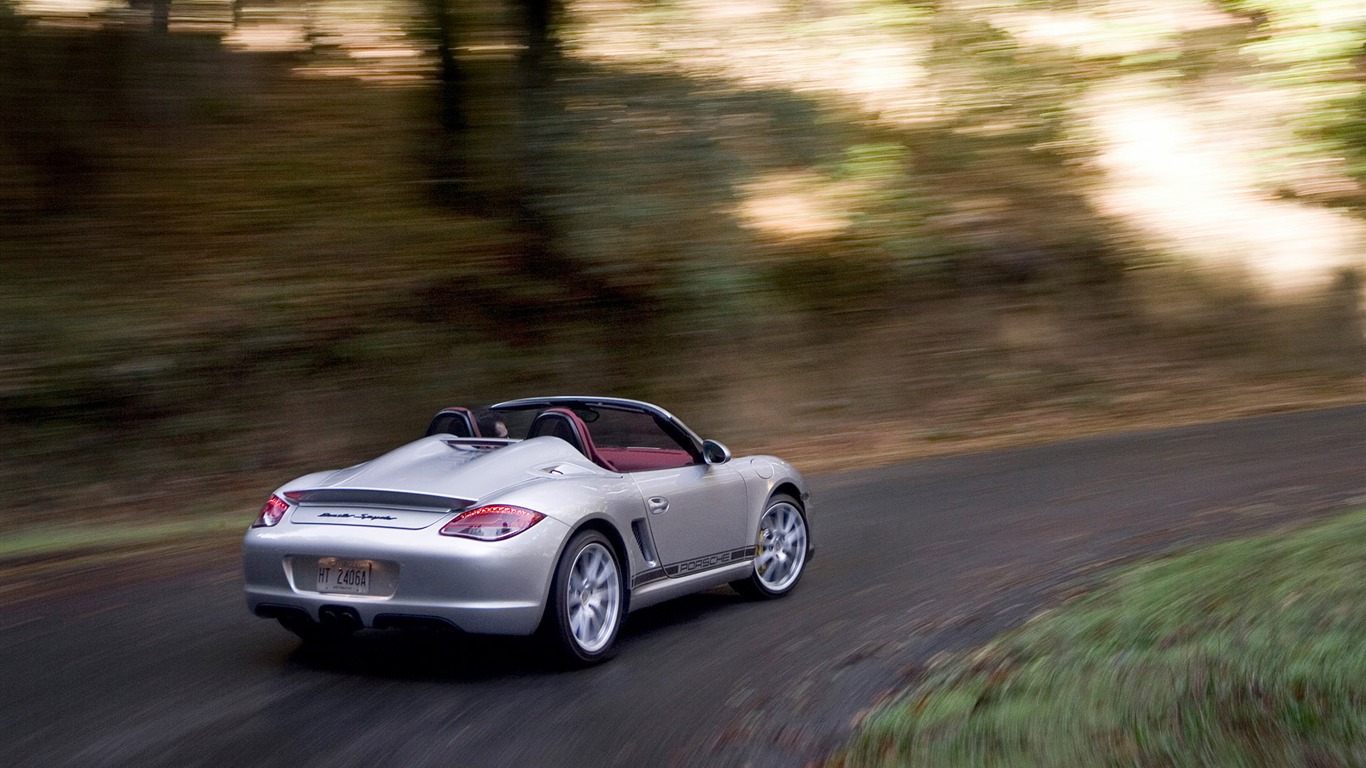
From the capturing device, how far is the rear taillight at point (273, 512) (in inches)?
236

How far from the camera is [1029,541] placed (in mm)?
9102

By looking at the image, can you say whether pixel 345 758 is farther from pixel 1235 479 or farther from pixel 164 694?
pixel 1235 479

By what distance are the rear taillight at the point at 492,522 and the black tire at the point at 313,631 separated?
2.46ft

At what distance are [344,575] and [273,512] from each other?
618 mm

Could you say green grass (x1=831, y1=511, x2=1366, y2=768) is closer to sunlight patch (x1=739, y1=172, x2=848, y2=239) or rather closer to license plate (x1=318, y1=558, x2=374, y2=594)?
license plate (x1=318, y1=558, x2=374, y2=594)

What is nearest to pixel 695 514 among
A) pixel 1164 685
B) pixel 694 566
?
pixel 694 566

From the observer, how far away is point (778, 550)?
25.5 feet

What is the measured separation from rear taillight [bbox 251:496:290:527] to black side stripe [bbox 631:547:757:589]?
67.4 inches

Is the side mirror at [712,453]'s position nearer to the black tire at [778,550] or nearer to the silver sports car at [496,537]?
the silver sports car at [496,537]

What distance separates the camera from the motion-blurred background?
13.7m

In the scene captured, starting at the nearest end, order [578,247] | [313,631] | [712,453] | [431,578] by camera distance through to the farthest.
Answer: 1. [431,578]
2. [313,631]
3. [712,453]
4. [578,247]

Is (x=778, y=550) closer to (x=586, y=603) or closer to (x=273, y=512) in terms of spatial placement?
(x=586, y=603)

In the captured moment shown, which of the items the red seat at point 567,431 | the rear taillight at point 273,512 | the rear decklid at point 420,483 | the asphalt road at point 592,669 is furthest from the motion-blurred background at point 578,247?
the red seat at point 567,431

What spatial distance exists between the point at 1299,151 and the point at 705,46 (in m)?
11.7
